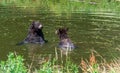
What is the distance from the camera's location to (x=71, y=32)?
20609 millimetres

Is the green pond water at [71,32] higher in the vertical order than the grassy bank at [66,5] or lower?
higher

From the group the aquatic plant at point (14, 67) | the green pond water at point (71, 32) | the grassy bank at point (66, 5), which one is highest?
the aquatic plant at point (14, 67)

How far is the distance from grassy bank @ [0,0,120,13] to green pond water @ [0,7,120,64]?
2.62 m

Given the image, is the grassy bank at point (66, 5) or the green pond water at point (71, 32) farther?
the grassy bank at point (66, 5)

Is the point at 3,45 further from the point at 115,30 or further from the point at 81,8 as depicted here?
the point at 81,8

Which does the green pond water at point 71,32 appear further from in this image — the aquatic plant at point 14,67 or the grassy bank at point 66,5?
the aquatic plant at point 14,67

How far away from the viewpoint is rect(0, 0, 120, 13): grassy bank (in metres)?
A: 31.6

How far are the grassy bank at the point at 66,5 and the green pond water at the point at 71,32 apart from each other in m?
2.62

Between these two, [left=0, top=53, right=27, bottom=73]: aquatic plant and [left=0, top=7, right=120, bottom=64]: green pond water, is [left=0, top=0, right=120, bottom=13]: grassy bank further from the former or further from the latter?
[left=0, top=53, right=27, bottom=73]: aquatic plant

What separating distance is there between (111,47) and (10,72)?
8.68m

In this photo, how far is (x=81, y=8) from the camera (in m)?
32.5

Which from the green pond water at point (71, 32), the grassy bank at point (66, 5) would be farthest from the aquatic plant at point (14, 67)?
the grassy bank at point (66, 5)

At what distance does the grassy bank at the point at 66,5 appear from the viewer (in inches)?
1246

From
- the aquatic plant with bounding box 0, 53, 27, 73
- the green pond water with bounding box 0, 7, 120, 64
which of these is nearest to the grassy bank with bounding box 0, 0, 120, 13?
the green pond water with bounding box 0, 7, 120, 64
